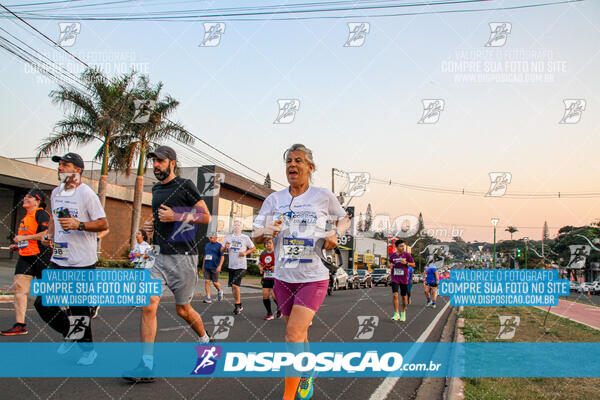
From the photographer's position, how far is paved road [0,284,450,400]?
3.91 metres

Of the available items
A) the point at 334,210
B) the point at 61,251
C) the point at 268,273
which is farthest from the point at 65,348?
the point at 268,273

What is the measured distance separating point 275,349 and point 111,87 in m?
19.9

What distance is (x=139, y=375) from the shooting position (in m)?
4.13

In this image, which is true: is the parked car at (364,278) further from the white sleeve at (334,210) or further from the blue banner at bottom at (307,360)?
the white sleeve at (334,210)

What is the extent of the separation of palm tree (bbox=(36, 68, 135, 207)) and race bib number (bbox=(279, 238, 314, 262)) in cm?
2010

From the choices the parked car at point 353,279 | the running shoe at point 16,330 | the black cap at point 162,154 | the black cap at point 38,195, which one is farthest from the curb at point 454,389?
the parked car at point 353,279

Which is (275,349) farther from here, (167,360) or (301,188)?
(301,188)

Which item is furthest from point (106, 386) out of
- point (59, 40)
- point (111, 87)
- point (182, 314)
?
point (111, 87)

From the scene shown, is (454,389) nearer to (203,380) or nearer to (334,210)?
(334,210)

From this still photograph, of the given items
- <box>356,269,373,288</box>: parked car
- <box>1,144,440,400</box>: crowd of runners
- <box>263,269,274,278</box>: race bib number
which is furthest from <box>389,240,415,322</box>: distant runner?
<box>356,269,373,288</box>: parked car

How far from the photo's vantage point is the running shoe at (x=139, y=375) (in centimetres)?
413

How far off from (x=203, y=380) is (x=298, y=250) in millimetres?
1784

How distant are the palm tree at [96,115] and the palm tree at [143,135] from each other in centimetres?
64

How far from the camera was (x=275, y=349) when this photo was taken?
6.04 metres
